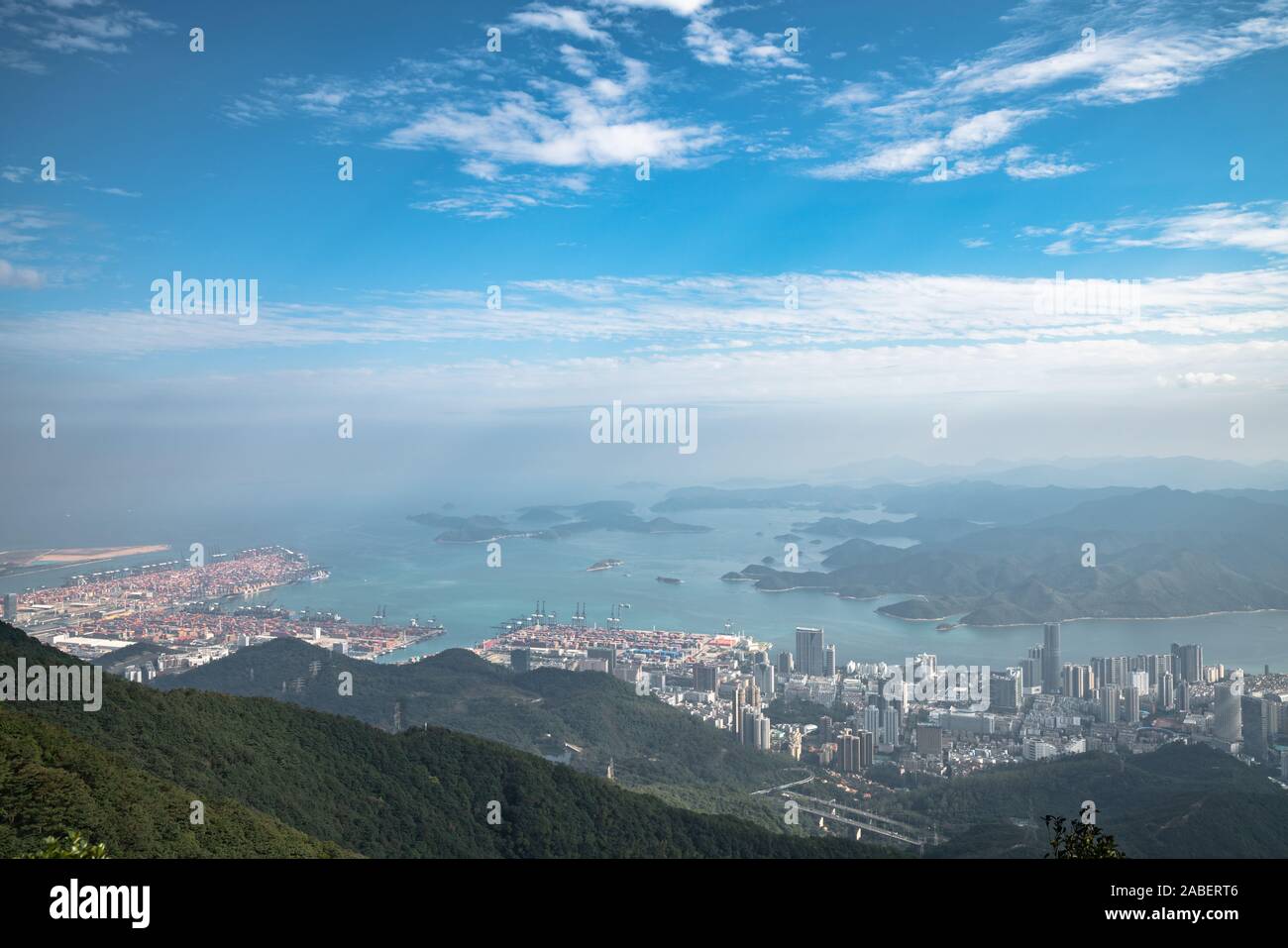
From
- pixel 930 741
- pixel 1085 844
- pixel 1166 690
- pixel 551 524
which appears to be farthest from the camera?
pixel 551 524

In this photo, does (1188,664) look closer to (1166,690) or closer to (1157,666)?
(1157,666)

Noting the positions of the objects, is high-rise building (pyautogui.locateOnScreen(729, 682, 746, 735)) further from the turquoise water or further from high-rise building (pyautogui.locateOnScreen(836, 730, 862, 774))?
the turquoise water

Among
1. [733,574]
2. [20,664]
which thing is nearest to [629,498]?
[733,574]

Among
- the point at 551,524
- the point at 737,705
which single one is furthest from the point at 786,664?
the point at 551,524

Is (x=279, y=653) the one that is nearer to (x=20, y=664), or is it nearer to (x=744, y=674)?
(x=20, y=664)

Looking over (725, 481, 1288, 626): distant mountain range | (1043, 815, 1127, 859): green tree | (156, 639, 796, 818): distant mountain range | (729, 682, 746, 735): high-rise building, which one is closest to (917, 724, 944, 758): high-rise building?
(156, 639, 796, 818): distant mountain range

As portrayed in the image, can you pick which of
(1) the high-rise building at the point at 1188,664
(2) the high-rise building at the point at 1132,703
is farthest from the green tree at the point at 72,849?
(1) the high-rise building at the point at 1188,664
